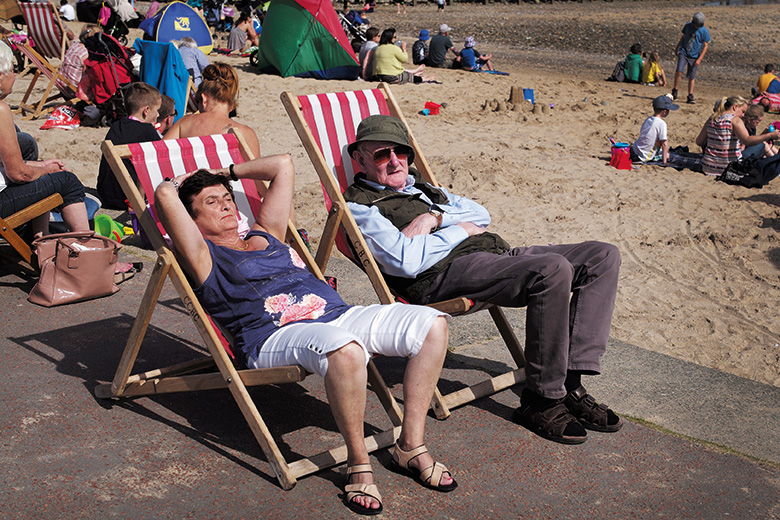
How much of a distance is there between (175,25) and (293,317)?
12256 mm

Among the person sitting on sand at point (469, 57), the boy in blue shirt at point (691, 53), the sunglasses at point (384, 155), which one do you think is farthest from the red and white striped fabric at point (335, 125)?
the person sitting on sand at point (469, 57)

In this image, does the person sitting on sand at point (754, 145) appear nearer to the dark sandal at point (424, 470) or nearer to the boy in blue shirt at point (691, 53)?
the boy in blue shirt at point (691, 53)

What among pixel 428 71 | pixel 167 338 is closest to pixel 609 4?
pixel 428 71

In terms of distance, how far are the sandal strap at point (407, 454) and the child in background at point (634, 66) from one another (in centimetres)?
1413

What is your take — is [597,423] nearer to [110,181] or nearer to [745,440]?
[745,440]

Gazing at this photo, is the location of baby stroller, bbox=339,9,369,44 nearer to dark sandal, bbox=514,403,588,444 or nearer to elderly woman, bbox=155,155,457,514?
elderly woman, bbox=155,155,457,514

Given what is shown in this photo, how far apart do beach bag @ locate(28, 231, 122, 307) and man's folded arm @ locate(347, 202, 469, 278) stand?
1.81 metres

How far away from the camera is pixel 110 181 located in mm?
6266

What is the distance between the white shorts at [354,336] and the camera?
8.74 ft

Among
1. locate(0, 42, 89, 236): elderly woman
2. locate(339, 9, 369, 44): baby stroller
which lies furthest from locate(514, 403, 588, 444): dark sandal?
locate(339, 9, 369, 44): baby stroller

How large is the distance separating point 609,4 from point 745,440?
130ft

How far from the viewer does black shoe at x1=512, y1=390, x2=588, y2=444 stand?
10.3 ft

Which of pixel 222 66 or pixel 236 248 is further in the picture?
pixel 222 66

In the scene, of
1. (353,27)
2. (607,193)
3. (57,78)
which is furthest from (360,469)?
(353,27)
